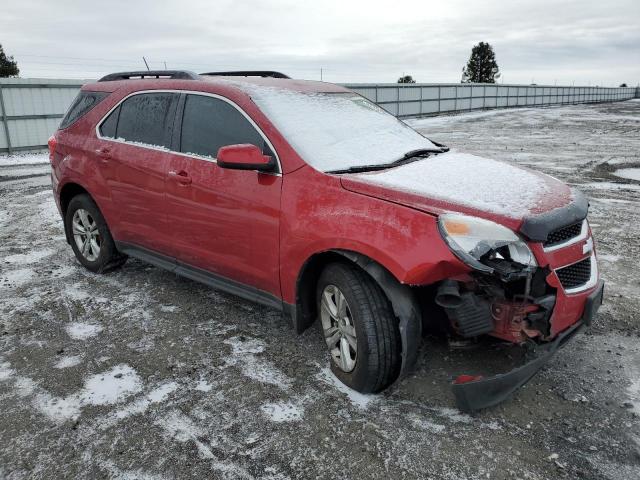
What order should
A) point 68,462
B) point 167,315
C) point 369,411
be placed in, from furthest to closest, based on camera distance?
point 167,315 → point 369,411 → point 68,462

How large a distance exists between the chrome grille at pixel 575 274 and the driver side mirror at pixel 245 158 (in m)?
1.73

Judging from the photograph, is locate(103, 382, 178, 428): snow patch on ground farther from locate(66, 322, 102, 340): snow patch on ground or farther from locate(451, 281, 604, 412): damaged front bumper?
locate(451, 281, 604, 412): damaged front bumper

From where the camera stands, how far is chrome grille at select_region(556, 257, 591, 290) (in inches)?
108

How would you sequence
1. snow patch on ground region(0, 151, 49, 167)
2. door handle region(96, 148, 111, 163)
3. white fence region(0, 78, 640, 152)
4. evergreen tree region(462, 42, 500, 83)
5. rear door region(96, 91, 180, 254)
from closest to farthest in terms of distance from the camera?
rear door region(96, 91, 180, 254) < door handle region(96, 148, 111, 163) < snow patch on ground region(0, 151, 49, 167) < white fence region(0, 78, 640, 152) < evergreen tree region(462, 42, 500, 83)

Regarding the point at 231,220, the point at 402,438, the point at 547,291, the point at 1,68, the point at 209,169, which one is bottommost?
the point at 402,438

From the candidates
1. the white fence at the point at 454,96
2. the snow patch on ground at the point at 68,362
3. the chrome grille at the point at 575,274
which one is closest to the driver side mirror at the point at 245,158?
the snow patch on ground at the point at 68,362

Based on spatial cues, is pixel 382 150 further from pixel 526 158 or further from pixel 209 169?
pixel 526 158

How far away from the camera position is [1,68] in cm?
4028

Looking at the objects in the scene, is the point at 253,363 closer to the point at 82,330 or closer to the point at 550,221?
the point at 82,330

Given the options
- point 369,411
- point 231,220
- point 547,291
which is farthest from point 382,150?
point 369,411

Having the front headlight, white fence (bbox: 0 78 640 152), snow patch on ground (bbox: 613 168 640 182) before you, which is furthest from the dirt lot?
white fence (bbox: 0 78 640 152)

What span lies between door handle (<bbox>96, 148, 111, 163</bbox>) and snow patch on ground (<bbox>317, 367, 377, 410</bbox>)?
2605 millimetres

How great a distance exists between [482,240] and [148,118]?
2.90 metres

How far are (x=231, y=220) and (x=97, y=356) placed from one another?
1.27 m
